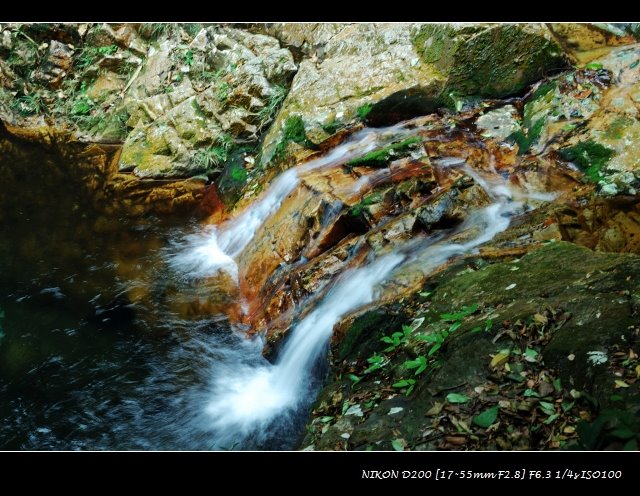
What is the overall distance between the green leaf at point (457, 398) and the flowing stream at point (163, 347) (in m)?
1.94

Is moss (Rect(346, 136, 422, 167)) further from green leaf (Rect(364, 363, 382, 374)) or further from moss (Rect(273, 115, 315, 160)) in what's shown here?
green leaf (Rect(364, 363, 382, 374))

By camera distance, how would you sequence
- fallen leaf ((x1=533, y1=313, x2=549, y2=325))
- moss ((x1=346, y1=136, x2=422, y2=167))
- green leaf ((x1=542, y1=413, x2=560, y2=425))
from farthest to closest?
moss ((x1=346, y1=136, x2=422, y2=167)) → fallen leaf ((x1=533, y1=313, x2=549, y2=325)) → green leaf ((x1=542, y1=413, x2=560, y2=425))

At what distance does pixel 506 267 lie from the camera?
3.85 meters

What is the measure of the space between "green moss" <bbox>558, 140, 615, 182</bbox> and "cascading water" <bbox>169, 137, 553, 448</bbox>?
1.62 ft

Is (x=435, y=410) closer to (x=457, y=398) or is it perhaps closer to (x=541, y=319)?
(x=457, y=398)

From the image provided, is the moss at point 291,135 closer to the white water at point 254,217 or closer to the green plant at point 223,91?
the white water at point 254,217

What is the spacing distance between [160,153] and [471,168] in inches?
256

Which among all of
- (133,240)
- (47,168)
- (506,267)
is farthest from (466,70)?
(47,168)

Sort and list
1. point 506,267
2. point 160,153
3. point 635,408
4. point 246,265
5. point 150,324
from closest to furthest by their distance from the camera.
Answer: point 635,408 → point 506,267 → point 150,324 → point 246,265 → point 160,153

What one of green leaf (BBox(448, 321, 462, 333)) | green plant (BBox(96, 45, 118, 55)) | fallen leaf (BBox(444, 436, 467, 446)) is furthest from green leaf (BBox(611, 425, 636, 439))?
green plant (BBox(96, 45, 118, 55))

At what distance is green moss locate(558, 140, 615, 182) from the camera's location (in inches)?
202

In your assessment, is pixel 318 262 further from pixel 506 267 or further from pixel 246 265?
pixel 506 267

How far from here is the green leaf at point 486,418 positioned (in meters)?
2.45

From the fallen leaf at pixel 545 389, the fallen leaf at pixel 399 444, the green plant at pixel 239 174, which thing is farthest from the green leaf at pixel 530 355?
the green plant at pixel 239 174
